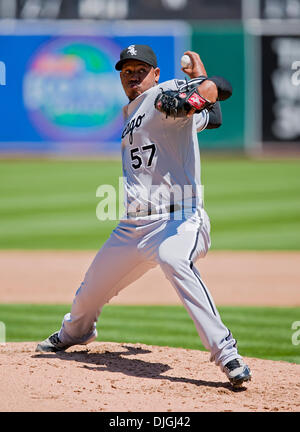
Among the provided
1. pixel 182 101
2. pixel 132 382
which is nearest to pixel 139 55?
pixel 182 101

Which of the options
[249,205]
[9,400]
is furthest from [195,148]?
[249,205]

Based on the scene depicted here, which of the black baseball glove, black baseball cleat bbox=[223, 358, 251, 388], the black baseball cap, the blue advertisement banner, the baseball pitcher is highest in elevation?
the blue advertisement banner

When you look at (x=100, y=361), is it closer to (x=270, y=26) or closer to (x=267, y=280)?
(x=267, y=280)

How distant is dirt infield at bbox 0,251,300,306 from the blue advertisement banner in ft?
36.8

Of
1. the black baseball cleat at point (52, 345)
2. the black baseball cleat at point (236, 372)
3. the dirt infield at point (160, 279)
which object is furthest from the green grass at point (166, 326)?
the black baseball cleat at point (236, 372)

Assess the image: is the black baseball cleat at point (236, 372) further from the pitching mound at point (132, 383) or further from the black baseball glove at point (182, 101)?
the black baseball glove at point (182, 101)

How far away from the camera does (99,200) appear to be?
14.6 meters

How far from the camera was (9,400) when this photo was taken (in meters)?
3.89

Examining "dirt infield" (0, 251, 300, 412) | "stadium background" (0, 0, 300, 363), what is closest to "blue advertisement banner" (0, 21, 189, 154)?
"stadium background" (0, 0, 300, 363)

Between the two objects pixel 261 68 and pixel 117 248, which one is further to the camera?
pixel 261 68

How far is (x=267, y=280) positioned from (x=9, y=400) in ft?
16.3

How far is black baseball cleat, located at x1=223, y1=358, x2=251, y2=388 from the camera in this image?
4.15 metres

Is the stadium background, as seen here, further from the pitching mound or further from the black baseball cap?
the black baseball cap

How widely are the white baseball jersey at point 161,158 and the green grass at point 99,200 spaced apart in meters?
6.14
